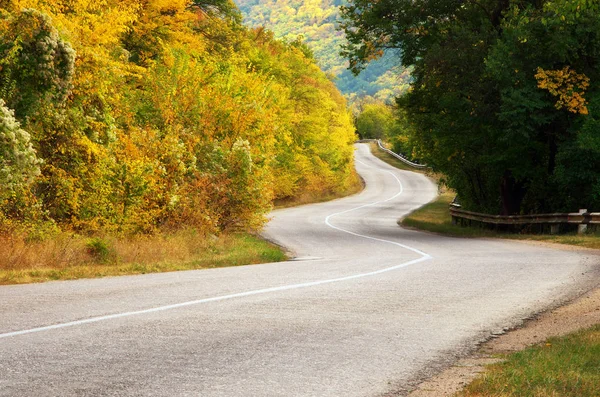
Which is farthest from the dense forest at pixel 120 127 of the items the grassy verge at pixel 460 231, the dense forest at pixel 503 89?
the grassy verge at pixel 460 231

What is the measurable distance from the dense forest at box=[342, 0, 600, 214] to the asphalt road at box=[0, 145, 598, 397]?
1057 cm

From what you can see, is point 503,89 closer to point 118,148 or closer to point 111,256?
point 118,148

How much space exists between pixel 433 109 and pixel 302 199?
83.2ft

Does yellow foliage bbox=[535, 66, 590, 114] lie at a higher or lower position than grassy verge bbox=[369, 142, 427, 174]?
higher

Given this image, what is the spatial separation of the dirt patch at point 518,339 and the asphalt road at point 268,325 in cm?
18

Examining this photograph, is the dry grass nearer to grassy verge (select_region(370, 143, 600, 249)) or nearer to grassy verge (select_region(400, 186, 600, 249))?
grassy verge (select_region(370, 143, 600, 249))

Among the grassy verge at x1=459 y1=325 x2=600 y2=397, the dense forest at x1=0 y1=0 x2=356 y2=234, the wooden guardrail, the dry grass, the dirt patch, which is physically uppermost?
the dense forest at x1=0 y1=0 x2=356 y2=234

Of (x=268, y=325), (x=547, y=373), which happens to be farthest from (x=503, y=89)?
(x=547, y=373)

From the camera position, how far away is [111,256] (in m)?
16.1

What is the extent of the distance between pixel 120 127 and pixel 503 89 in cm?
1284

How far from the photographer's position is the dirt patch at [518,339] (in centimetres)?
611

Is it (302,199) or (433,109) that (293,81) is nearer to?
(302,199)

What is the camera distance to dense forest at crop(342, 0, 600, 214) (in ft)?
83.9

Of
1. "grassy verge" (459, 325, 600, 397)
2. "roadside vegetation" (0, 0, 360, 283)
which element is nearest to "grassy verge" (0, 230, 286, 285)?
"roadside vegetation" (0, 0, 360, 283)
